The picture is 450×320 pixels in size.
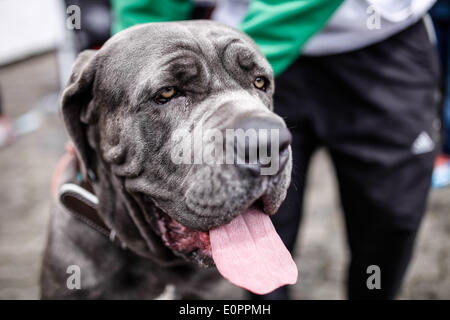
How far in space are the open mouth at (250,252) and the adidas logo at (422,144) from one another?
0.87 metres

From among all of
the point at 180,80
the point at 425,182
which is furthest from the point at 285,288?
the point at 180,80

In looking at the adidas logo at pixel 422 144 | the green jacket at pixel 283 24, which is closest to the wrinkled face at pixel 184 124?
the green jacket at pixel 283 24

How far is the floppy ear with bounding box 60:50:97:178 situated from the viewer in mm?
1791

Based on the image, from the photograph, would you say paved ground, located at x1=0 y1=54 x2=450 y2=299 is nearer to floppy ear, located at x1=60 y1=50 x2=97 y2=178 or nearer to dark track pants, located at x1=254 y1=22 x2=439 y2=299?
dark track pants, located at x1=254 y1=22 x2=439 y2=299

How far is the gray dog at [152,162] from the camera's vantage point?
1543 mm

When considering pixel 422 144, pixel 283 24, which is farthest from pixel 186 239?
pixel 422 144

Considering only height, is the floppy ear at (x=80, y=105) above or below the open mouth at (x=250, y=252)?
above

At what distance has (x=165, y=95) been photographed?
1671 millimetres

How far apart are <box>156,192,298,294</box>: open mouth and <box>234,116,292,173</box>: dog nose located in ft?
0.61

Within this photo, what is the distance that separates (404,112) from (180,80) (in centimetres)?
107

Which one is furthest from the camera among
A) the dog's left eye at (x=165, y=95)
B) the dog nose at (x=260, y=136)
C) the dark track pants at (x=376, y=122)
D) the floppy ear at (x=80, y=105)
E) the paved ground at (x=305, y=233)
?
the paved ground at (x=305, y=233)

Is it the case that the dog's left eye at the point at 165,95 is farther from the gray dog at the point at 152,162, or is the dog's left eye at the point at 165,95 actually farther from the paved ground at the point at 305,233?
the paved ground at the point at 305,233
